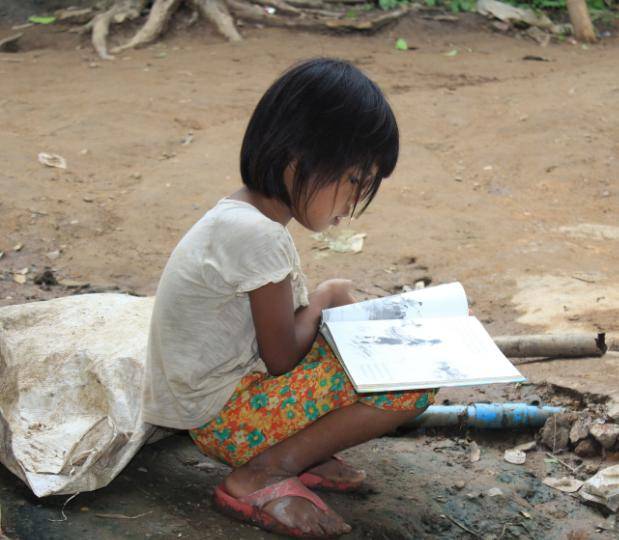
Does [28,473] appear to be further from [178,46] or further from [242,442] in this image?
[178,46]

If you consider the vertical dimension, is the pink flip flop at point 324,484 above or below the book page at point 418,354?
below

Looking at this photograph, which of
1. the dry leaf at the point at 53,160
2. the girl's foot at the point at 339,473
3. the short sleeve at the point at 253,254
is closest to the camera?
the short sleeve at the point at 253,254

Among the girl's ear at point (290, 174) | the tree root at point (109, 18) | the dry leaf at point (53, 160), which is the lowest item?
the dry leaf at point (53, 160)

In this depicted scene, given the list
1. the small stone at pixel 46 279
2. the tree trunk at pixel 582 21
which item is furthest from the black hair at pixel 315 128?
the tree trunk at pixel 582 21

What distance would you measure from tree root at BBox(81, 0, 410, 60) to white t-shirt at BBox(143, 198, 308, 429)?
6.63 meters

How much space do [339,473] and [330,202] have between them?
786mm

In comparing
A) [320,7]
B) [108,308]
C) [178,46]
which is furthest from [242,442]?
[320,7]

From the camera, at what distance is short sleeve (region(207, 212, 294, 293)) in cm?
200

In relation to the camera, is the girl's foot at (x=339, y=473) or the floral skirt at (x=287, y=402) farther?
the girl's foot at (x=339, y=473)

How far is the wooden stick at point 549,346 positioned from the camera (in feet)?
10.2

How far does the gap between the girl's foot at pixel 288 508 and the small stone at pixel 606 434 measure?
0.89 m

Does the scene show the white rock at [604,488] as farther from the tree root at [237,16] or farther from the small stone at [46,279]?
the tree root at [237,16]

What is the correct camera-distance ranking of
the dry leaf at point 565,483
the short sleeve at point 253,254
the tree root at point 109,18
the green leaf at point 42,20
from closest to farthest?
the short sleeve at point 253,254 < the dry leaf at point 565,483 < the tree root at point 109,18 < the green leaf at point 42,20

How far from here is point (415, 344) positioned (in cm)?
222
